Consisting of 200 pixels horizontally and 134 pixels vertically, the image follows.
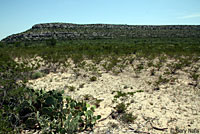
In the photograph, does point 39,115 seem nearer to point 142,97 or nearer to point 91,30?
point 142,97

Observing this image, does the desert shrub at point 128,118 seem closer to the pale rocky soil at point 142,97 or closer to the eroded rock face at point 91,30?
the pale rocky soil at point 142,97

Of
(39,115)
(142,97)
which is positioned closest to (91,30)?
(142,97)

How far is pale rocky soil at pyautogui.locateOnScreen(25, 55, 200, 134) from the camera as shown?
3.44m

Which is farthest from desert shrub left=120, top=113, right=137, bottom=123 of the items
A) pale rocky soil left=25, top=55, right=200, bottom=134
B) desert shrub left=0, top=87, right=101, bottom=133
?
desert shrub left=0, top=87, right=101, bottom=133

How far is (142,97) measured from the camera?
16.8ft

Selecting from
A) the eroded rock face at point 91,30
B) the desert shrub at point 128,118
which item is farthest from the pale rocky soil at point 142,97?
the eroded rock face at point 91,30

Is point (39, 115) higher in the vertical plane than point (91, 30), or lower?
lower

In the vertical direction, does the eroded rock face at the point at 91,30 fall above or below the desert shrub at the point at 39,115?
above

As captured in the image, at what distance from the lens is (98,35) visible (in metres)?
55.8

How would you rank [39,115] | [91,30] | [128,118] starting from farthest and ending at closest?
[91,30]
[128,118]
[39,115]

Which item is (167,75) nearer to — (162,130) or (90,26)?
(162,130)

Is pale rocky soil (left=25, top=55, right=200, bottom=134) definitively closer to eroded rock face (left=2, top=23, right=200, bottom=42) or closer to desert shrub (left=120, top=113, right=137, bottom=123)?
desert shrub (left=120, top=113, right=137, bottom=123)

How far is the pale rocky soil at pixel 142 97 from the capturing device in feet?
11.3

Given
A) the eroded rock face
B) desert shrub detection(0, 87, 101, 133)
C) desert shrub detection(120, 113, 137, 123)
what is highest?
the eroded rock face
